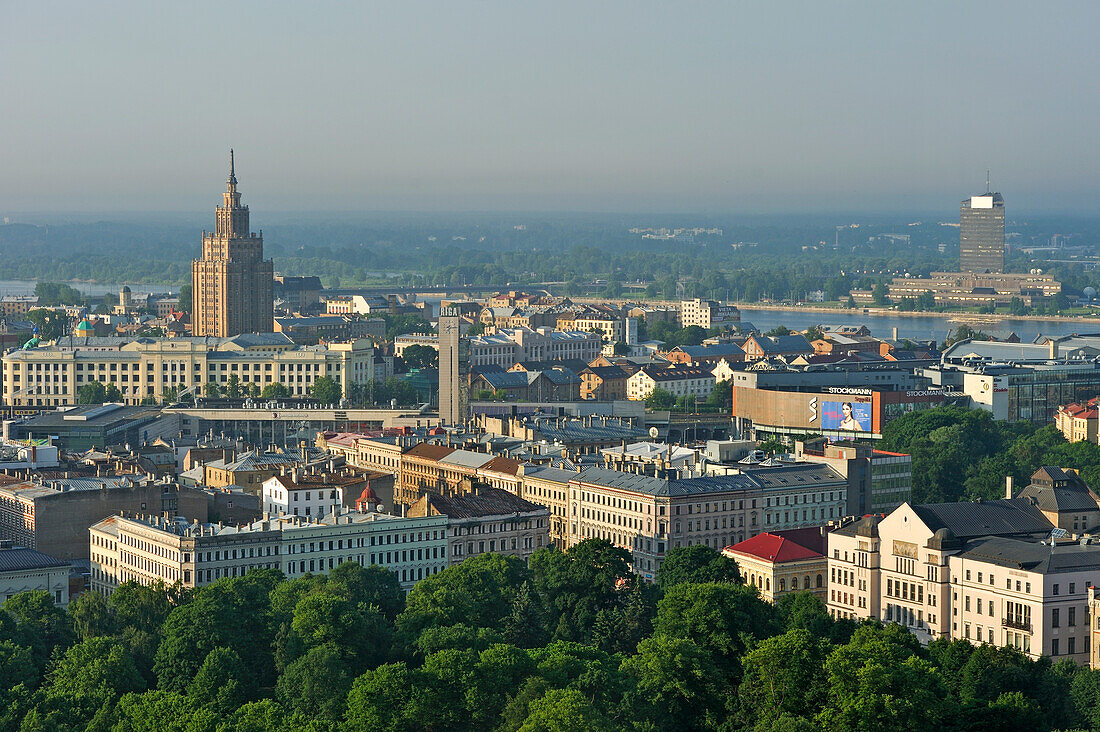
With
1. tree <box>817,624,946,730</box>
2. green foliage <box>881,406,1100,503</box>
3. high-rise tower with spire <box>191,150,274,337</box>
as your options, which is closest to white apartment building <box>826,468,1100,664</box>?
tree <box>817,624,946,730</box>

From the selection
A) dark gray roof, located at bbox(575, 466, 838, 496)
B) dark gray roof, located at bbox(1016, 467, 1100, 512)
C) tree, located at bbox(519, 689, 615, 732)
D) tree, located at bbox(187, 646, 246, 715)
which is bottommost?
tree, located at bbox(187, 646, 246, 715)

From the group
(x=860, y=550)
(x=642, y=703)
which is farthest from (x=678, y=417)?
(x=642, y=703)

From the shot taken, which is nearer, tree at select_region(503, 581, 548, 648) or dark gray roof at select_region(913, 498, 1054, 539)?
tree at select_region(503, 581, 548, 648)

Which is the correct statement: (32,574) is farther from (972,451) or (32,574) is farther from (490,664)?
(972,451)

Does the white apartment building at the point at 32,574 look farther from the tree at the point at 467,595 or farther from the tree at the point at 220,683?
the tree at the point at 220,683

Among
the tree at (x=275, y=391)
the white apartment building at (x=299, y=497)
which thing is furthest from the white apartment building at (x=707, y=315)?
the white apartment building at (x=299, y=497)

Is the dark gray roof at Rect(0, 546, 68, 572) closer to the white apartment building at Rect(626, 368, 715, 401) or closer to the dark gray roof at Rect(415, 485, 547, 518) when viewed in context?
the dark gray roof at Rect(415, 485, 547, 518)
